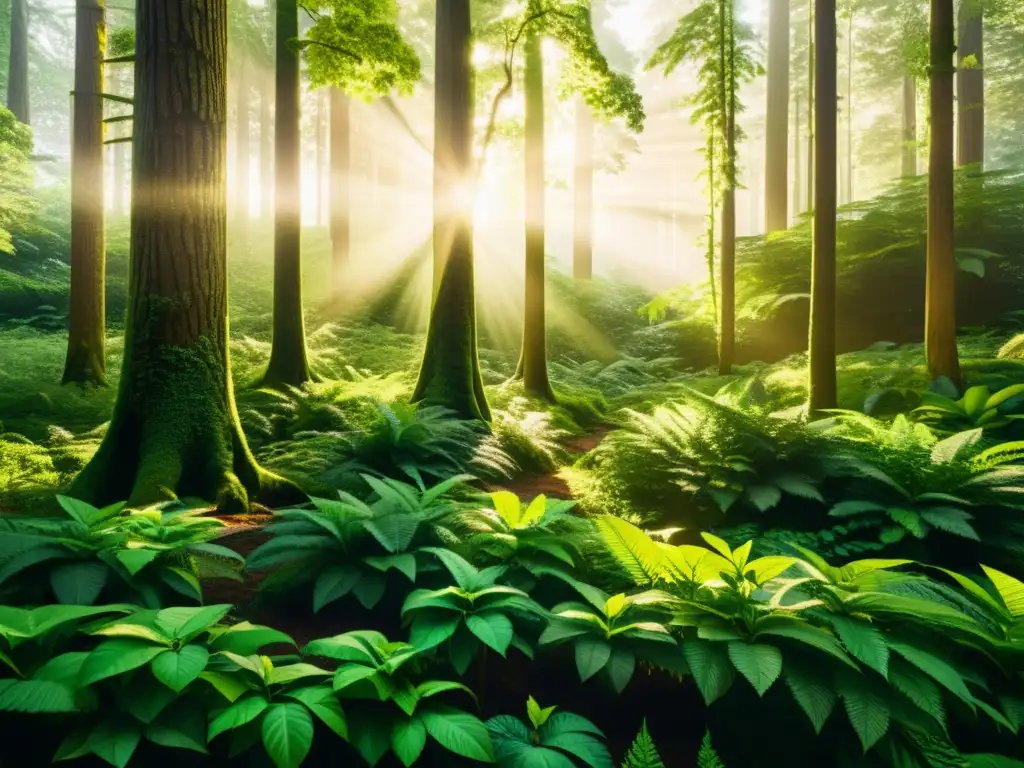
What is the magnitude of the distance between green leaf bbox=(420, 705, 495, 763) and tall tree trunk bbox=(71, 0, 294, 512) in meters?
3.51

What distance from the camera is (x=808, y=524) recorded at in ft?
16.2

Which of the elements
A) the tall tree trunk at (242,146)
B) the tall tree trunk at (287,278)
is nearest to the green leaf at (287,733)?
the tall tree trunk at (287,278)

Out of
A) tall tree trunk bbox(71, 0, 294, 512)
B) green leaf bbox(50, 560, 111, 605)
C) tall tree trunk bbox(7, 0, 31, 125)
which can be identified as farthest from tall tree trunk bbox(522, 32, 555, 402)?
tall tree trunk bbox(7, 0, 31, 125)

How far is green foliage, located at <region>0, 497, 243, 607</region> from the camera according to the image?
2.90 metres

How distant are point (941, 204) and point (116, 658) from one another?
32.8ft

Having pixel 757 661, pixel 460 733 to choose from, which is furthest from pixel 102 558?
pixel 757 661

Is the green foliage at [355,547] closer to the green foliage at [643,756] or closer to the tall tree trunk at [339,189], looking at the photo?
the green foliage at [643,756]

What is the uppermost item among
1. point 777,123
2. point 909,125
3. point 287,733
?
point 909,125

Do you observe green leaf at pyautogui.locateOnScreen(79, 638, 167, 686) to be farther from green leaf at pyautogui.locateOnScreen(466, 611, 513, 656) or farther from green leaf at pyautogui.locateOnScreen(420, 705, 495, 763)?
green leaf at pyautogui.locateOnScreen(466, 611, 513, 656)

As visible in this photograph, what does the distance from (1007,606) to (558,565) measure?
2.02 meters

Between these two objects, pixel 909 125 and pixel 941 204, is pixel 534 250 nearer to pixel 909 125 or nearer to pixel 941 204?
pixel 941 204

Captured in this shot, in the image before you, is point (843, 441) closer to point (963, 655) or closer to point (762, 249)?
point (963, 655)

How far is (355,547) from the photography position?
143 inches

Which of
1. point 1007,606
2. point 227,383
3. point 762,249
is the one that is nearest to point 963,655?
point 1007,606
